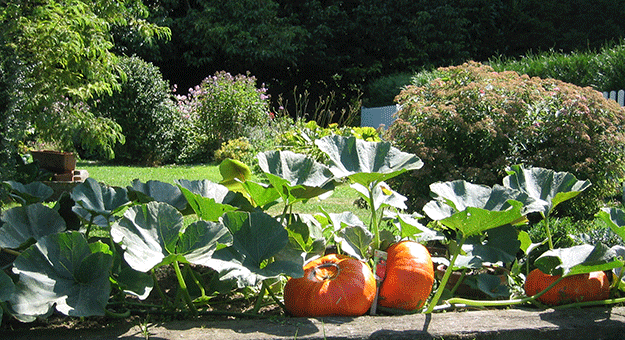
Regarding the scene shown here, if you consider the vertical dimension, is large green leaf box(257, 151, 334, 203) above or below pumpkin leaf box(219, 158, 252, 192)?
above

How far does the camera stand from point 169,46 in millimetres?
15164

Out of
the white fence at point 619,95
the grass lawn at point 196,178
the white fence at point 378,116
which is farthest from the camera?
the white fence at point 378,116

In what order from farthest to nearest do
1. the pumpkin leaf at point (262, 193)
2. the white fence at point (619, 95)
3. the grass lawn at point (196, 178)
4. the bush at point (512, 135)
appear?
1. the white fence at point (619, 95)
2. the grass lawn at point (196, 178)
3. the bush at point (512, 135)
4. the pumpkin leaf at point (262, 193)

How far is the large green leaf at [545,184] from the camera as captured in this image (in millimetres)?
2014

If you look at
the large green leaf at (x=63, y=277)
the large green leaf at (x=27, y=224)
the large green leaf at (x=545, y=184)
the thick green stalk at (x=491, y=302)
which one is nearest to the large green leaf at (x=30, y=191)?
the large green leaf at (x=27, y=224)

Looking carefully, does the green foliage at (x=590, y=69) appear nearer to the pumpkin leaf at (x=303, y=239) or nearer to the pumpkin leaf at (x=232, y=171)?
the pumpkin leaf at (x=232, y=171)

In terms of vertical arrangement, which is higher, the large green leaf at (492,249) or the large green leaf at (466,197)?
the large green leaf at (466,197)

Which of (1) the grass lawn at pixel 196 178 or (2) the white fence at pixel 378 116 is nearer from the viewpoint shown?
(1) the grass lawn at pixel 196 178

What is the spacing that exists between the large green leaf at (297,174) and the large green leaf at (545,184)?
74 cm

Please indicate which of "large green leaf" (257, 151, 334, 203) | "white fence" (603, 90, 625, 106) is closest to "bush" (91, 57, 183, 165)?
"white fence" (603, 90, 625, 106)

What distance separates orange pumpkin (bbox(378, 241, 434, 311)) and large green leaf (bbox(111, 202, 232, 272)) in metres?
0.68

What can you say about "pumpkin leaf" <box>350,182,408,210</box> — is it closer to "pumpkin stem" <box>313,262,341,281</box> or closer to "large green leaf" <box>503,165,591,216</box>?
"pumpkin stem" <box>313,262,341,281</box>

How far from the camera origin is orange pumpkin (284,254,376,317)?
1.82 meters

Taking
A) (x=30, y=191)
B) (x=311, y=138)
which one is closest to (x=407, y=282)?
(x=30, y=191)
